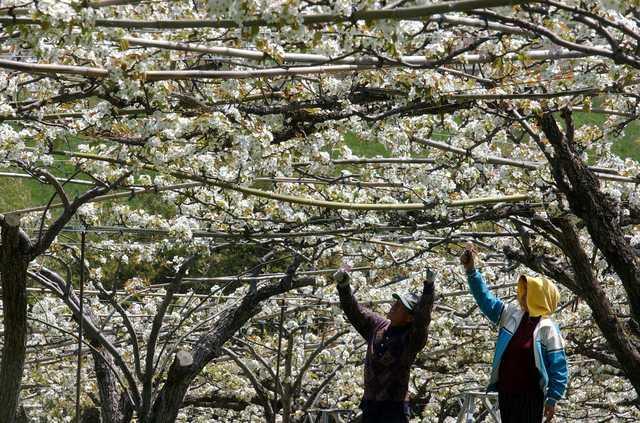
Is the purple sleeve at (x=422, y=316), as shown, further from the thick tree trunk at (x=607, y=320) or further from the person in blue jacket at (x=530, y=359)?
the thick tree trunk at (x=607, y=320)

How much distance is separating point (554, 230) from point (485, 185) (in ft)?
4.34

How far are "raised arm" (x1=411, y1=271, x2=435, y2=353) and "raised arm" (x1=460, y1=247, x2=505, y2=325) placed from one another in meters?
0.29

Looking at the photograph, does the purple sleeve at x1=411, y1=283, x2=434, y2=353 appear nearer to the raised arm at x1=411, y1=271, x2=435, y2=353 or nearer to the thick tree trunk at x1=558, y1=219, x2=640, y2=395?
the raised arm at x1=411, y1=271, x2=435, y2=353

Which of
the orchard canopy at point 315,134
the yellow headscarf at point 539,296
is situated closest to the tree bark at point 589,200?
the orchard canopy at point 315,134

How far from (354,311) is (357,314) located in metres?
0.03

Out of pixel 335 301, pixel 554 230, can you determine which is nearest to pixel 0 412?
pixel 554 230

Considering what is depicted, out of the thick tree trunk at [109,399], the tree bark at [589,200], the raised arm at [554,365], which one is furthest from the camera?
the thick tree trunk at [109,399]

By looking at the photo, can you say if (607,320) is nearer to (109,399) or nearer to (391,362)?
(391,362)

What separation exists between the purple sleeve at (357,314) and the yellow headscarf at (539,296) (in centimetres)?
95

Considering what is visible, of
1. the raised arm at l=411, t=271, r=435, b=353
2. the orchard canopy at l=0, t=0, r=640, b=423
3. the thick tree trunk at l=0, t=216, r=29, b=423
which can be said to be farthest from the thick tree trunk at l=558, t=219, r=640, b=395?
the thick tree trunk at l=0, t=216, r=29, b=423

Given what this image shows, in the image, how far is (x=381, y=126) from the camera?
6199 mm

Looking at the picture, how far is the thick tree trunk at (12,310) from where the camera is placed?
613cm

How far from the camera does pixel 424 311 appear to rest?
6.17 metres

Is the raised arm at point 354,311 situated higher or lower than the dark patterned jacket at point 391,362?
higher
